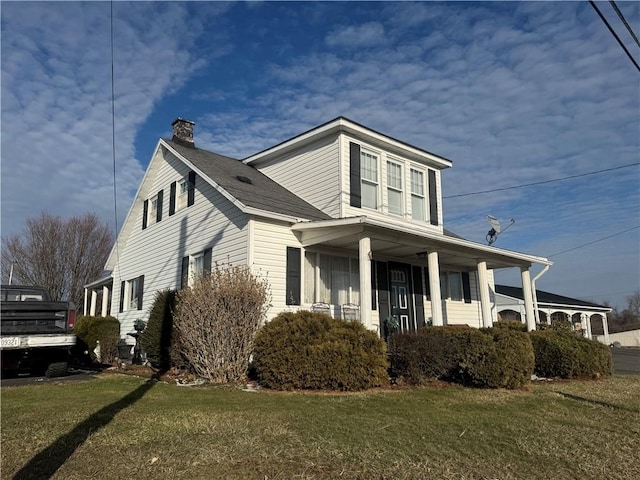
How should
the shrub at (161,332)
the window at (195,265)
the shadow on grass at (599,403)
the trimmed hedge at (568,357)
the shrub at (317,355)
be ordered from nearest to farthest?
the shadow on grass at (599,403), the shrub at (317,355), the trimmed hedge at (568,357), the shrub at (161,332), the window at (195,265)

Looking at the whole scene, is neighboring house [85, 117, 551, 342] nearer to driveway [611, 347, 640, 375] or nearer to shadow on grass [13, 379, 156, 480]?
driveway [611, 347, 640, 375]

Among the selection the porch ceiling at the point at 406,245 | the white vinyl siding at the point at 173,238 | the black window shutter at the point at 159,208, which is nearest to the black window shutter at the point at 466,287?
the porch ceiling at the point at 406,245

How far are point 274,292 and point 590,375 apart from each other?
7.66 meters

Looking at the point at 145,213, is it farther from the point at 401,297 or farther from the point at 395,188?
the point at 401,297

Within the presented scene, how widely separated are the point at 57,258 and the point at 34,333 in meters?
26.1

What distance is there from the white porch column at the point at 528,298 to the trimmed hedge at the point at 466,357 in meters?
5.84

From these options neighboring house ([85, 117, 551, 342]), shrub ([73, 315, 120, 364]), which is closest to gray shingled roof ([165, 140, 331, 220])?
neighboring house ([85, 117, 551, 342])

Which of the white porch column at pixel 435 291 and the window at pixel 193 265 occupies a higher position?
the window at pixel 193 265

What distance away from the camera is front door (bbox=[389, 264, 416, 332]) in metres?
14.3

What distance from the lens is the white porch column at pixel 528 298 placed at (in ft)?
48.7

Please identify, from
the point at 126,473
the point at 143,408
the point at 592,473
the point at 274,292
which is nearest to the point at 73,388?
the point at 143,408

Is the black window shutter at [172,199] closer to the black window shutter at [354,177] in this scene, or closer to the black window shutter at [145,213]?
the black window shutter at [145,213]

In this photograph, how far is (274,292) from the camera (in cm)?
1113

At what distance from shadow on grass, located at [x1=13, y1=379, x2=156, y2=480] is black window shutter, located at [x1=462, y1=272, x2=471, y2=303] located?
42.3ft
